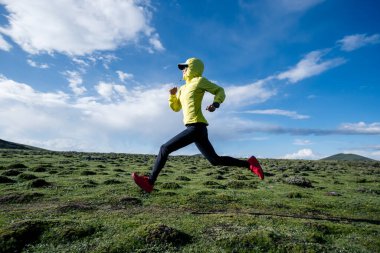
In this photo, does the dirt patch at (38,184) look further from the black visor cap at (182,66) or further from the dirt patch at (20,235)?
the black visor cap at (182,66)

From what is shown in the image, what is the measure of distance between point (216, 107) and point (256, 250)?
359 cm

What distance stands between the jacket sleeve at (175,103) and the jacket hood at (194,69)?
743 millimetres

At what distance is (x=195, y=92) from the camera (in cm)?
924

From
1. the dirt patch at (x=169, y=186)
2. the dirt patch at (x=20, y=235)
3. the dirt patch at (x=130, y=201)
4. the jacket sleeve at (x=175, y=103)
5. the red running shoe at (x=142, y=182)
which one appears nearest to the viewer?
the dirt patch at (x=20, y=235)

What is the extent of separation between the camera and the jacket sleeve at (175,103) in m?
10.1

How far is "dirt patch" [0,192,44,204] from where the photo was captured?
12.4 m

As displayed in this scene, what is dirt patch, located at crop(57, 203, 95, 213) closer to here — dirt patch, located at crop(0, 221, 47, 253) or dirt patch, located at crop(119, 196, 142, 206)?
dirt patch, located at crop(119, 196, 142, 206)

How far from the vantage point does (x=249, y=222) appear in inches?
361

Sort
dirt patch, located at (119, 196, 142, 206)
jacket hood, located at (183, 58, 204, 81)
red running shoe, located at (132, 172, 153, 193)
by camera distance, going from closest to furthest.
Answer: red running shoe, located at (132, 172, 153, 193), jacket hood, located at (183, 58, 204, 81), dirt patch, located at (119, 196, 142, 206)

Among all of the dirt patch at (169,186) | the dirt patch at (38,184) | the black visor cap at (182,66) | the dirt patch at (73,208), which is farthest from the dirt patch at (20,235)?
the dirt patch at (38,184)

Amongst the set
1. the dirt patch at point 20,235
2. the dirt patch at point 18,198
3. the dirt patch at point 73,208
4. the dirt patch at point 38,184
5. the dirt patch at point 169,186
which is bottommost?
the dirt patch at point 20,235

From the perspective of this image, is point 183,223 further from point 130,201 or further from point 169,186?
point 169,186

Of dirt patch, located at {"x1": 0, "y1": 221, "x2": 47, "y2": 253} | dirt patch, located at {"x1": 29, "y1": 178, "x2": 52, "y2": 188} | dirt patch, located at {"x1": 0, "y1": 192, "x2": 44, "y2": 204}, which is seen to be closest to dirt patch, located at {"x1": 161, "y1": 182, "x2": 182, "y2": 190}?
dirt patch, located at {"x1": 0, "y1": 192, "x2": 44, "y2": 204}

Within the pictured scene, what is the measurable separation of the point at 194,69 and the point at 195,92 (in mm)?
850
